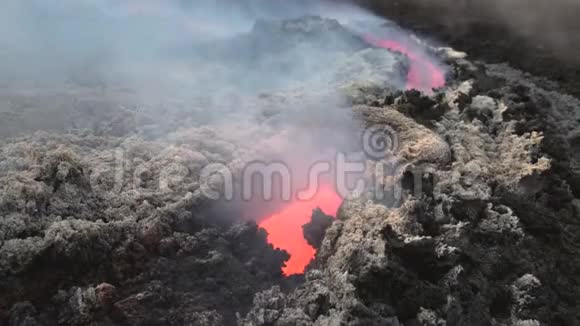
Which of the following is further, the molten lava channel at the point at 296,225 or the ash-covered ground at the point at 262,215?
the molten lava channel at the point at 296,225

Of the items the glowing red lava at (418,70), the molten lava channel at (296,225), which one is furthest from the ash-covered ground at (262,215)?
the glowing red lava at (418,70)

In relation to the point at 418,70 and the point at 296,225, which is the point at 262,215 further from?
the point at 418,70

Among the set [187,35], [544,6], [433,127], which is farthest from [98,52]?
[544,6]

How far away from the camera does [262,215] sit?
668 cm

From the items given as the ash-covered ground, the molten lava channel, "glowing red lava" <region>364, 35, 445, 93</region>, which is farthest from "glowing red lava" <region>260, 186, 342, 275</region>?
"glowing red lava" <region>364, 35, 445, 93</region>

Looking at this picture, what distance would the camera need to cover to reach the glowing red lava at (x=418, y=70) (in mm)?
10305

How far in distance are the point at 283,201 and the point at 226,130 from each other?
4.61 feet

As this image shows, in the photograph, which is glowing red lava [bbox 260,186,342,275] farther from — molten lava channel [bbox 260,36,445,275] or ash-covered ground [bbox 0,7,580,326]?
ash-covered ground [bbox 0,7,580,326]

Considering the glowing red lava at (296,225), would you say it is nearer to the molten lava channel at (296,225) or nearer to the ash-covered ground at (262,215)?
the molten lava channel at (296,225)

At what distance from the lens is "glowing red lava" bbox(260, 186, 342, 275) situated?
6266 millimetres

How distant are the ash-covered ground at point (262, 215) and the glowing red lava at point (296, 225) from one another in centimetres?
15

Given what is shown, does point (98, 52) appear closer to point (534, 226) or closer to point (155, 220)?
point (155, 220)

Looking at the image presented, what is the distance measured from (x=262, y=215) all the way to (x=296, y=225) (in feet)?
1.35

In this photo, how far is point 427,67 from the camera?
36.0 ft
